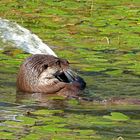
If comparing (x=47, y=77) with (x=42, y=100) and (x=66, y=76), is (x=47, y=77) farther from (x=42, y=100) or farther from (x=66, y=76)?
(x=42, y=100)

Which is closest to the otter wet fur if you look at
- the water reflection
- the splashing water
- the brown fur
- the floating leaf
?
the brown fur

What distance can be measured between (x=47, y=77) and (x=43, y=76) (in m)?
0.05

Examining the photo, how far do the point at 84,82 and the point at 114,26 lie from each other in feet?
12.3

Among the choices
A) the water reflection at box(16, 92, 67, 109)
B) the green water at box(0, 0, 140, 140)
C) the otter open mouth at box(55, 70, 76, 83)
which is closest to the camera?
the green water at box(0, 0, 140, 140)

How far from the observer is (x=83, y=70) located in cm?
1120

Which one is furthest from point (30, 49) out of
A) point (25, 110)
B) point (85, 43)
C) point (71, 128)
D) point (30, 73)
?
point (71, 128)

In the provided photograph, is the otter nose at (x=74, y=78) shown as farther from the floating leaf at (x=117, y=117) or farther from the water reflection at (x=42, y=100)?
the floating leaf at (x=117, y=117)

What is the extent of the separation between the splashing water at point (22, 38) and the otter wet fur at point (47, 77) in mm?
1142

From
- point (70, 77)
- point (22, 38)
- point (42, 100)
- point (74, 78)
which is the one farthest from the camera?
point (22, 38)

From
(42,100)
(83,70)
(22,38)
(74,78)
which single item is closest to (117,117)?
(42,100)

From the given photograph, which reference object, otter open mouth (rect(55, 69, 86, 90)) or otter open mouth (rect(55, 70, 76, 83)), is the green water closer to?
otter open mouth (rect(55, 69, 86, 90))

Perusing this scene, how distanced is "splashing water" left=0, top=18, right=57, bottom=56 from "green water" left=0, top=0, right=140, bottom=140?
0.67ft

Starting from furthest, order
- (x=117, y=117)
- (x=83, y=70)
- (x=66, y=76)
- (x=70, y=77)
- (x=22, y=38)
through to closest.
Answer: (x=22, y=38) < (x=83, y=70) < (x=66, y=76) < (x=70, y=77) < (x=117, y=117)

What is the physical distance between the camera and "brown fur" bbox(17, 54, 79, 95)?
33.8 ft
